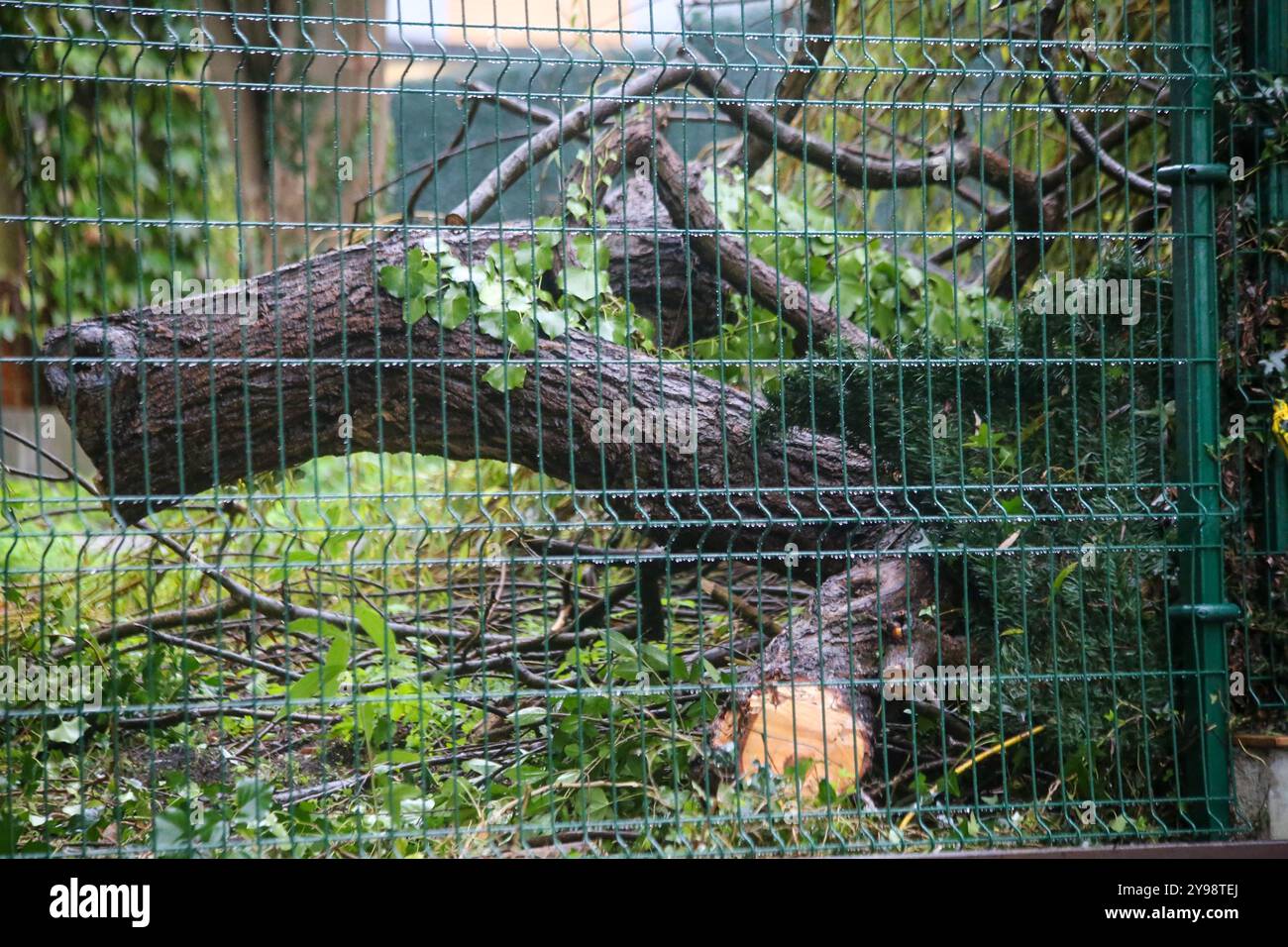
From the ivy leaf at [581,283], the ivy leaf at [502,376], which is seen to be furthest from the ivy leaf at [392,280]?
the ivy leaf at [581,283]

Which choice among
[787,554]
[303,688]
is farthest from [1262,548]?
[303,688]

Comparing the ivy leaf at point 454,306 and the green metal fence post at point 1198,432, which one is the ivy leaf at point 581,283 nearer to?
the ivy leaf at point 454,306

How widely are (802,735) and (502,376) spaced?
57.5 inches

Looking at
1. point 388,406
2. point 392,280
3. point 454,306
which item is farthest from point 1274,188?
point 388,406

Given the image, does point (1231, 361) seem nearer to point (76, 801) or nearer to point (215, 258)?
point (76, 801)

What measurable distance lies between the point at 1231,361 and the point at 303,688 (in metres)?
3.12

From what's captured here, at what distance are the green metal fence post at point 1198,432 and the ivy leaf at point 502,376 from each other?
6.75 ft

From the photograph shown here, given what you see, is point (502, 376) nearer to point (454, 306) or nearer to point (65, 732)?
point (454, 306)

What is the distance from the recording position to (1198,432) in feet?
12.0

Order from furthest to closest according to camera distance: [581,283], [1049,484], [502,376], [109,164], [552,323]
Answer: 1. [109,164]
2. [581,283]
3. [552,323]
4. [502,376]
5. [1049,484]

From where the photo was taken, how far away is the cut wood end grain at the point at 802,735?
11.6 ft

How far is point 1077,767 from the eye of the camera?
3.64 metres

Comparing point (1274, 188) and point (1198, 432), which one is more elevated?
point (1274, 188)
